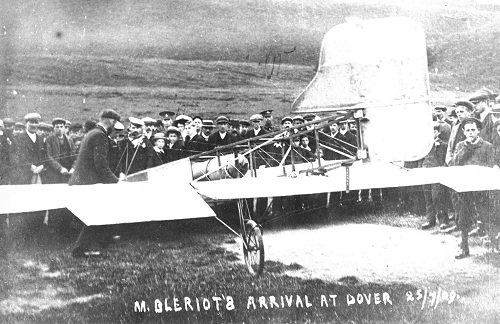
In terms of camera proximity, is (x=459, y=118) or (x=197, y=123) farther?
(x=459, y=118)

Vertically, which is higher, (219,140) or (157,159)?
(219,140)

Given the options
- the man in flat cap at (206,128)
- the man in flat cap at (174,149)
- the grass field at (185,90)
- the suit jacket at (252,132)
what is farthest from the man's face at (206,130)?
the suit jacket at (252,132)

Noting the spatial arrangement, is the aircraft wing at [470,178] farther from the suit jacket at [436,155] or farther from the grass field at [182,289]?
the grass field at [182,289]

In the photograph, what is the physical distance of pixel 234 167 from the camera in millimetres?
5758

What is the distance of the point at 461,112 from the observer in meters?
5.79

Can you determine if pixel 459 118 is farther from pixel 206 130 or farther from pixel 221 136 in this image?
pixel 206 130

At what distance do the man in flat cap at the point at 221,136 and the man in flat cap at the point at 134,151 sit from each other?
2.25 feet

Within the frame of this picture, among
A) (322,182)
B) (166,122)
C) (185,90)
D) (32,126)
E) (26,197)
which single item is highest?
(185,90)

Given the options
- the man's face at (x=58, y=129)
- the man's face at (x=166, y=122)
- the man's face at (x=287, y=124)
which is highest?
the man's face at (x=58, y=129)

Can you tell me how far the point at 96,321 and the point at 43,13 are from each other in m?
3.11

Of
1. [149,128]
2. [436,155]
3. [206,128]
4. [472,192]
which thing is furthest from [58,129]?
[472,192]

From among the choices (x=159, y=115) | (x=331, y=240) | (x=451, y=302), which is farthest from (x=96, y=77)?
(x=451, y=302)

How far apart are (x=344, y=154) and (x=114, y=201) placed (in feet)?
7.28

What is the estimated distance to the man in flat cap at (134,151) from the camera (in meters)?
5.61
